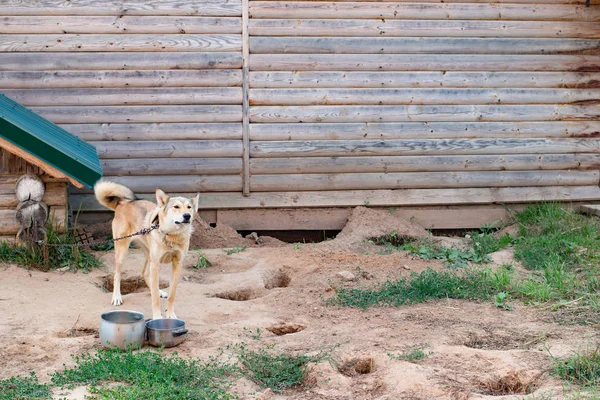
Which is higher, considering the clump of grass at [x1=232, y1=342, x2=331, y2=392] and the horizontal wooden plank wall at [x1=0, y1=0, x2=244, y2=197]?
the horizontal wooden plank wall at [x1=0, y1=0, x2=244, y2=197]

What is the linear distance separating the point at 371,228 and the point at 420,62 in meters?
2.59

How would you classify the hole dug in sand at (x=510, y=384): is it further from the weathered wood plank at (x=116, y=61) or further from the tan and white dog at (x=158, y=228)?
the weathered wood plank at (x=116, y=61)

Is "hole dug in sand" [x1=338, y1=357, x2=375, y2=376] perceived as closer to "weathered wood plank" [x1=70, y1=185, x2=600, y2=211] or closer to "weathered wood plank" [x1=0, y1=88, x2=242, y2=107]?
"weathered wood plank" [x1=70, y1=185, x2=600, y2=211]

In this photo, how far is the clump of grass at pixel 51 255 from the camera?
313 inches

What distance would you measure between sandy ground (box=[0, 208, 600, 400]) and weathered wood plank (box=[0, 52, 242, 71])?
2794 mm

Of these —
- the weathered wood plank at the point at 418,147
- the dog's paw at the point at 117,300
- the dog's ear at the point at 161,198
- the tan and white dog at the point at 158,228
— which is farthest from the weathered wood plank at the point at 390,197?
the dog's ear at the point at 161,198

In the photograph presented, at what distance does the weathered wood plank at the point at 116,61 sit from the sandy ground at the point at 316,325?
2.79m

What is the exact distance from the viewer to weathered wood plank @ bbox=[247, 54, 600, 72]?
9.99m

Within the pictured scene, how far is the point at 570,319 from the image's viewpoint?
20.9ft

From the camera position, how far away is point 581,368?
5066mm

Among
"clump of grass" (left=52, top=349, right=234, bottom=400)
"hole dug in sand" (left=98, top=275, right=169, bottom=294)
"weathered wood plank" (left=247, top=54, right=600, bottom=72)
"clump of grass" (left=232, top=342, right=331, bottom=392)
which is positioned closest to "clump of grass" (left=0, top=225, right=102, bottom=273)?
"hole dug in sand" (left=98, top=275, right=169, bottom=294)

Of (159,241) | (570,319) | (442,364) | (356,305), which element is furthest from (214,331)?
(570,319)

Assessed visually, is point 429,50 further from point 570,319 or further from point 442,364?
point 442,364

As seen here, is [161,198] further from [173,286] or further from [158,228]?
[173,286]
